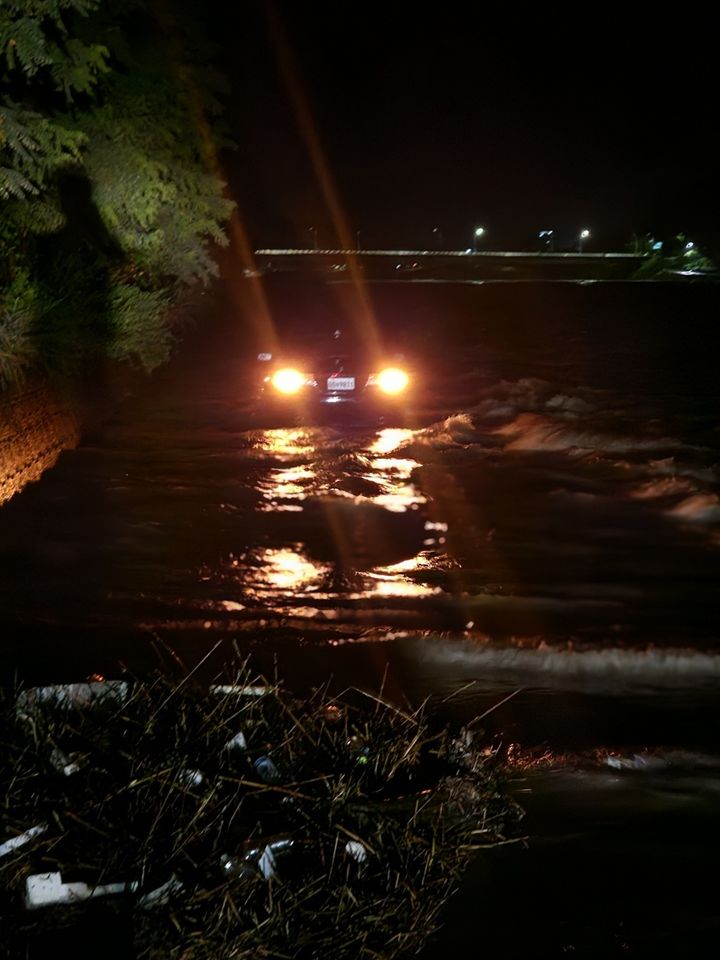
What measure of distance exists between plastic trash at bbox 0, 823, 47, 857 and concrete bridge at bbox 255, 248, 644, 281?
1455 inches

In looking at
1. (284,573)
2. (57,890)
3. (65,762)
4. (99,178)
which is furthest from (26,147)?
(57,890)

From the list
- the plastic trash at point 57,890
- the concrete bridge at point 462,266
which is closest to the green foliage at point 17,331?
the plastic trash at point 57,890

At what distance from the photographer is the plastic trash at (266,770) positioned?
3.67 metres

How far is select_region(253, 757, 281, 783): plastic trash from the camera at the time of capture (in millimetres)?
3666

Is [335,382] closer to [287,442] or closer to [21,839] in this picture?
[287,442]

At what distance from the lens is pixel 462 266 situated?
50031mm

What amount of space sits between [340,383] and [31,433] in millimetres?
4810

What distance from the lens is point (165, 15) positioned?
1395 centimetres

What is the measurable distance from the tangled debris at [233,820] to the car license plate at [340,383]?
8.88 m

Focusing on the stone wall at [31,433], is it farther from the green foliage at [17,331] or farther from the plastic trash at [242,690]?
A: the plastic trash at [242,690]

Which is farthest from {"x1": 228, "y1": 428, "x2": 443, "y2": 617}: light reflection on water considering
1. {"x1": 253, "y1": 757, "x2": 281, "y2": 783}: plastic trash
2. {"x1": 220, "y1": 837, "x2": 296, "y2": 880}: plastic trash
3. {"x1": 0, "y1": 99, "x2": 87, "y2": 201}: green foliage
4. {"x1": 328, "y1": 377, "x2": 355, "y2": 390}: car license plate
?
{"x1": 0, "y1": 99, "x2": 87, "y2": 201}: green foliage

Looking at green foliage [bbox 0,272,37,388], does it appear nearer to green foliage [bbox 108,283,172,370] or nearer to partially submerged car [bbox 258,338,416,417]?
green foliage [bbox 108,283,172,370]

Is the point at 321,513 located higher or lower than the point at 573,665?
lower

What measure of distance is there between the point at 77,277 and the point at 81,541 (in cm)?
433
